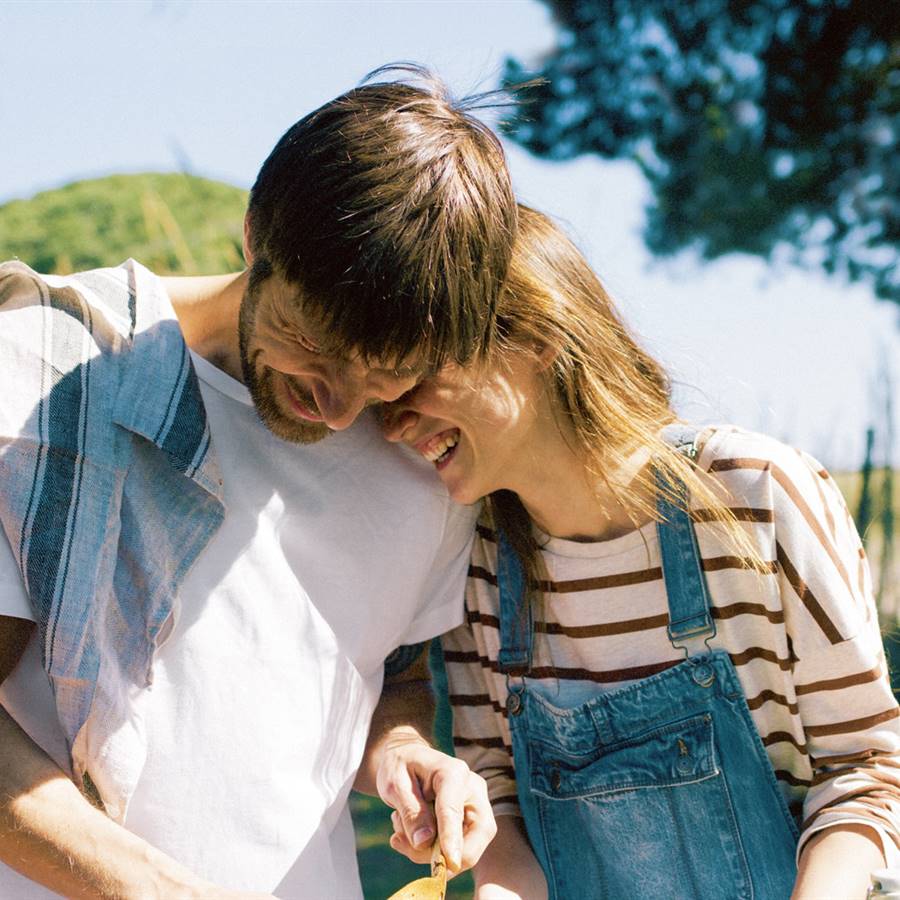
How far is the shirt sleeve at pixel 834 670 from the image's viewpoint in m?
1.39

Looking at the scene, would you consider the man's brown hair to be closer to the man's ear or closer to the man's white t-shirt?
the man's ear

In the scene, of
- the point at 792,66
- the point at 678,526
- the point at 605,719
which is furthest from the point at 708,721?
the point at 792,66

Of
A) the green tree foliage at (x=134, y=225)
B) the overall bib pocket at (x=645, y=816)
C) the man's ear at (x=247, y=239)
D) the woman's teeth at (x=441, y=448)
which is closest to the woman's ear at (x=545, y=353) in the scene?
the woman's teeth at (x=441, y=448)

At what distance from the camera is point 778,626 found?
1.44 meters

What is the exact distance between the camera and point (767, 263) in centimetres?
256

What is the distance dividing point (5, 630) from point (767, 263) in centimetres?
193

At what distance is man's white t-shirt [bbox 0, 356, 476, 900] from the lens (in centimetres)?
130

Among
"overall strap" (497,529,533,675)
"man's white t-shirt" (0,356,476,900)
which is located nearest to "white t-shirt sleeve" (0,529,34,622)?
"man's white t-shirt" (0,356,476,900)

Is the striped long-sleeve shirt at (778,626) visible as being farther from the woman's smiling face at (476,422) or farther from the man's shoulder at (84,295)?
the man's shoulder at (84,295)

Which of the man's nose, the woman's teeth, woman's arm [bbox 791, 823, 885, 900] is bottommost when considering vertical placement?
woman's arm [bbox 791, 823, 885, 900]

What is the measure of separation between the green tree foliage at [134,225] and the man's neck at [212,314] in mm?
760

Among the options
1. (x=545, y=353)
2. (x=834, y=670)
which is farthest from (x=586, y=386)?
(x=834, y=670)

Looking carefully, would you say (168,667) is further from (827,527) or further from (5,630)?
(827,527)

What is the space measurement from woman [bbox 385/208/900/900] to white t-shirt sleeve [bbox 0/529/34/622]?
53 centimetres
